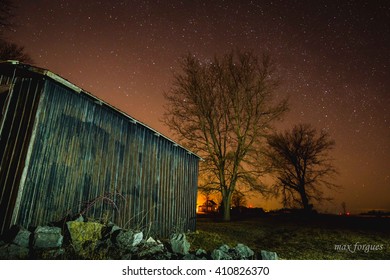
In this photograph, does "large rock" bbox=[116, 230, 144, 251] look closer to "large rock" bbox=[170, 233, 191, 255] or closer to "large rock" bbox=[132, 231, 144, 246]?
"large rock" bbox=[132, 231, 144, 246]

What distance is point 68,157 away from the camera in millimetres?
7336

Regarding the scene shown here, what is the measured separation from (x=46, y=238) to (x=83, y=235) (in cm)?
74

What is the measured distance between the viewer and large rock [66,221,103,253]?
5.58 meters

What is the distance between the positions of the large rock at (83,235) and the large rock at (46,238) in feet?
1.03

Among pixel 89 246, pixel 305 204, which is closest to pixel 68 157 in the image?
pixel 89 246

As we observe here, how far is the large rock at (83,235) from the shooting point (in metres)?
5.58

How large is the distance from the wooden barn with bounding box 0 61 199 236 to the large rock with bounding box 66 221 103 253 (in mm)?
465

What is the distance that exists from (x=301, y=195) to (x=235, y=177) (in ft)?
42.5

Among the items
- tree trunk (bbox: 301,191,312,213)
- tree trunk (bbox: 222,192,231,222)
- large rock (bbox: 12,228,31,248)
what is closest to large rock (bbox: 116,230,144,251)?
large rock (bbox: 12,228,31,248)

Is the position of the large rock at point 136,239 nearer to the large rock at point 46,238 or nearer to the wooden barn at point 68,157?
the wooden barn at point 68,157

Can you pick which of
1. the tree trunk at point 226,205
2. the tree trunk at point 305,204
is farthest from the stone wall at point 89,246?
the tree trunk at point 305,204
